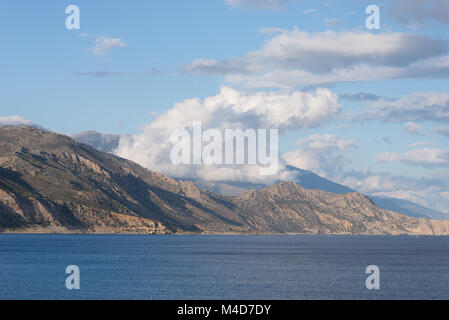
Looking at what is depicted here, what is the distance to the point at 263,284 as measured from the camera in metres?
184

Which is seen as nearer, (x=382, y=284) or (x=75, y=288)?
(x=75, y=288)

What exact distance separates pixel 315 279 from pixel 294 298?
45240 mm

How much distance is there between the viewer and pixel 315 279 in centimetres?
19962
